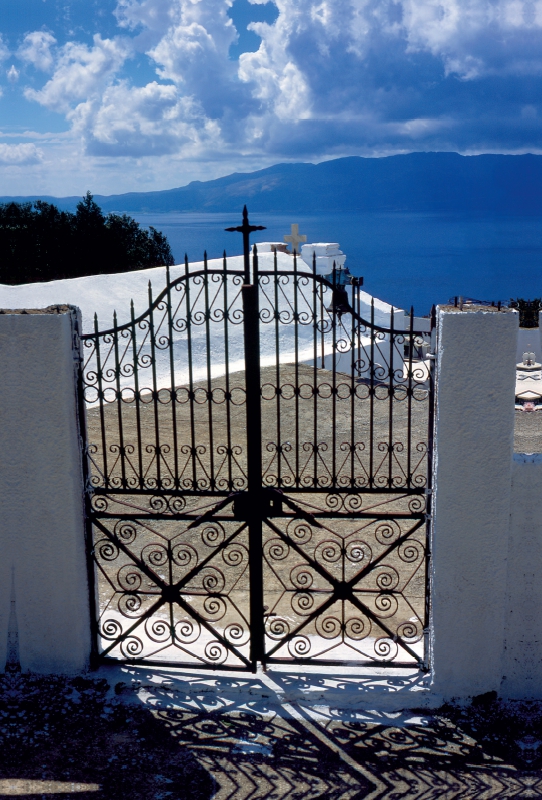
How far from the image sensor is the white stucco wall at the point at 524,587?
4602 mm

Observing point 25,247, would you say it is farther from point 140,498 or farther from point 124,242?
point 140,498

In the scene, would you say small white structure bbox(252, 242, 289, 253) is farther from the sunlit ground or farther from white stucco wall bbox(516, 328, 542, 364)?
the sunlit ground

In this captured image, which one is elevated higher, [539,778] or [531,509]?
[531,509]

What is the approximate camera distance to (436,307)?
15.2 ft

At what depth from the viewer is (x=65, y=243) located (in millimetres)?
32156

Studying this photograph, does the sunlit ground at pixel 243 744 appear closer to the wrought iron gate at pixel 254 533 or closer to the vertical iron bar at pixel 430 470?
the wrought iron gate at pixel 254 533

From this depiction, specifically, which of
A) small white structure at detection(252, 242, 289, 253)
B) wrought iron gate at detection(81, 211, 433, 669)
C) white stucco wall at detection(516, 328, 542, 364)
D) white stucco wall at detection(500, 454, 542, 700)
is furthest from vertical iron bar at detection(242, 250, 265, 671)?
white stucco wall at detection(516, 328, 542, 364)

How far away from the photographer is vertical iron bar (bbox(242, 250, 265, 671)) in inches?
189

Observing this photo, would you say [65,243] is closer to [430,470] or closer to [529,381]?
[529,381]

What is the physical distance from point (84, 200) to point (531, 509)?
30.9m

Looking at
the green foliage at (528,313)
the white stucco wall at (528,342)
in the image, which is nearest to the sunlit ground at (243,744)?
the white stucco wall at (528,342)

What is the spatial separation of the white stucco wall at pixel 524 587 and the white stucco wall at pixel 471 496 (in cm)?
6

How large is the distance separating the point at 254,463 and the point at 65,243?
29283 mm

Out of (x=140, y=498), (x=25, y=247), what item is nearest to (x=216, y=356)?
(x=140, y=498)
